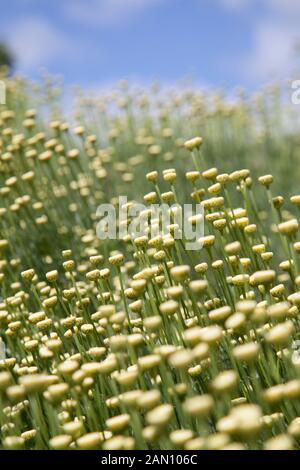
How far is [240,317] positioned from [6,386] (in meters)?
0.80

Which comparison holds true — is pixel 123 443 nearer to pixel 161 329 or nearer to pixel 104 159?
pixel 161 329

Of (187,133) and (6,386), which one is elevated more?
(6,386)

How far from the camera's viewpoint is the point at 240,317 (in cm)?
187

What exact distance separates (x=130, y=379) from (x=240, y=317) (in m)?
0.39

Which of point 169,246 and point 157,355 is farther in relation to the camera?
point 169,246

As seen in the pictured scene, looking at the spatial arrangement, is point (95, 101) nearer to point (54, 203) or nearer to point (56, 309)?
point (54, 203)

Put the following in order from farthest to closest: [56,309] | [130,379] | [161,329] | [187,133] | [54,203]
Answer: [187,133] < [54,203] < [56,309] < [161,329] < [130,379]

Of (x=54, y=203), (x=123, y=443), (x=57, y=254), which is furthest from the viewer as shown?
(x=54, y=203)

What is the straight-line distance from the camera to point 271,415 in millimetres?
1903

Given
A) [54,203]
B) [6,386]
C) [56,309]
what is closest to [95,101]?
[54,203]

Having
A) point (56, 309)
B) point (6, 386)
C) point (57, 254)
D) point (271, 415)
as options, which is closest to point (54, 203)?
point (57, 254)

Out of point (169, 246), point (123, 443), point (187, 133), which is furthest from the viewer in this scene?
point (187, 133)

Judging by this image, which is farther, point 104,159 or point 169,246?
point 104,159

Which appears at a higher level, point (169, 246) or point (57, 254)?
point (169, 246)
